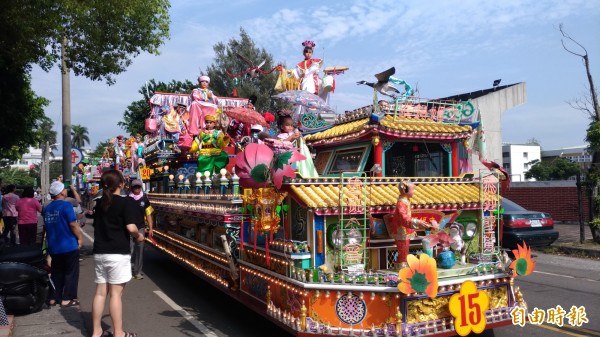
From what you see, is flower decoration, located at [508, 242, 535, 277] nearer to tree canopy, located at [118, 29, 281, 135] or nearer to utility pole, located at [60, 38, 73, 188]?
utility pole, located at [60, 38, 73, 188]

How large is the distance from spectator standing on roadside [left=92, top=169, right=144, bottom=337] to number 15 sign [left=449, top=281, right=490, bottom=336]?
3.13m

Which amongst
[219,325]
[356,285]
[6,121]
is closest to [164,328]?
[219,325]

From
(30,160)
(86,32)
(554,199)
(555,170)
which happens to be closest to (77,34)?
(86,32)

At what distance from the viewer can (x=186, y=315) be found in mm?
6348

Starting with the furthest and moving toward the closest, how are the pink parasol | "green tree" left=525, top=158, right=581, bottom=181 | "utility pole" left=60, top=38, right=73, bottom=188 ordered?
"green tree" left=525, top=158, right=581, bottom=181, "utility pole" left=60, top=38, right=73, bottom=188, the pink parasol

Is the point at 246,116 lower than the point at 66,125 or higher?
lower

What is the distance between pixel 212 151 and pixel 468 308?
15.4 ft

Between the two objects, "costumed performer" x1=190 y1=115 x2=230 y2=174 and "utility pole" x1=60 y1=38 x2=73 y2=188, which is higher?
"utility pole" x1=60 y1=38 x2=73 y2=188

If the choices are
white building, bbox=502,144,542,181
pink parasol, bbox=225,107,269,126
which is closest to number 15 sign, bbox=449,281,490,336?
pink parasol, bbox=225,107,269,126

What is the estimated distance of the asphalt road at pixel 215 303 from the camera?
221 inches

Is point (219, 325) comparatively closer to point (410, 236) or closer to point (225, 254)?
point (225, 254)

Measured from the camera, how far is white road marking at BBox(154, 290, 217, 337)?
18.1 ft

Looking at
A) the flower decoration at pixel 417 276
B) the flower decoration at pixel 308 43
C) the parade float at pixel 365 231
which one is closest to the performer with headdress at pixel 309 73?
the flower decoration at pixel 308 43

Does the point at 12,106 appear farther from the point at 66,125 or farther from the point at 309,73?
the point at 309,73
